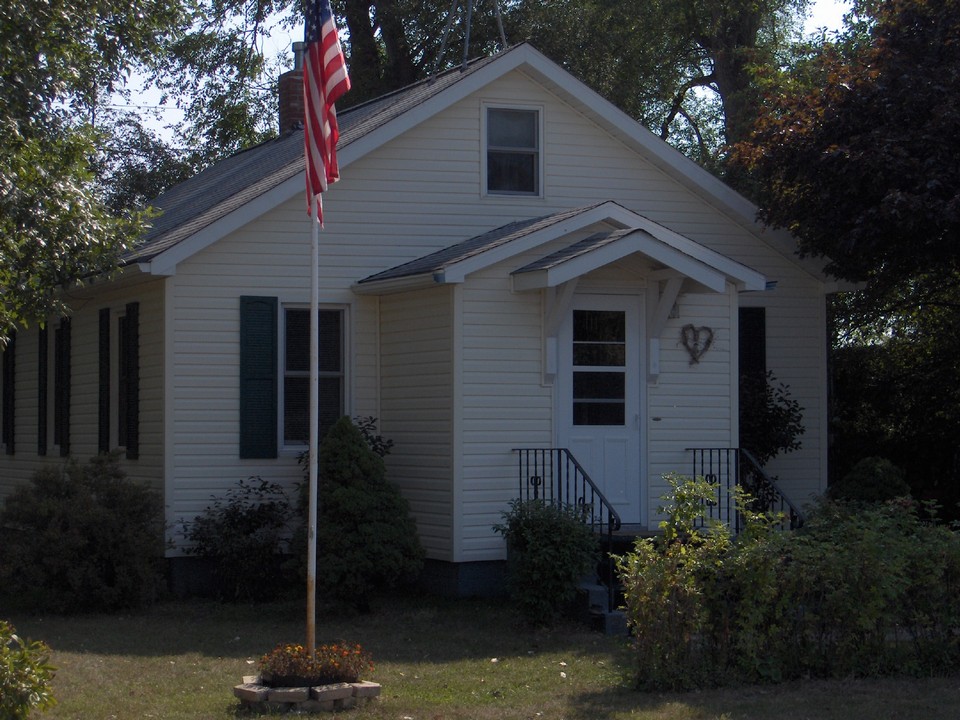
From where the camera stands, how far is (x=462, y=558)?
1302 cm

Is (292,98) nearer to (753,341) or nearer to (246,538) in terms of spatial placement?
(753,341)

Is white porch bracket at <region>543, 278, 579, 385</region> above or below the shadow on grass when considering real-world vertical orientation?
above

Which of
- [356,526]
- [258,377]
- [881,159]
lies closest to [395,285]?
[258,377]

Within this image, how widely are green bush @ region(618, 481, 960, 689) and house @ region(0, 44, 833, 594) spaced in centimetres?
406

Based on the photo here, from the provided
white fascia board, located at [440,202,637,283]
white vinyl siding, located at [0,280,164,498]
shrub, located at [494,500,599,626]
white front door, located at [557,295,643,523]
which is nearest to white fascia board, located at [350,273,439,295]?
white fascia board, located at [440,202,637,283]

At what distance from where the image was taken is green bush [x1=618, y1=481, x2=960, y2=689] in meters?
8.88

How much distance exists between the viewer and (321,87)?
29.7 feet

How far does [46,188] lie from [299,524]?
4.63 metres

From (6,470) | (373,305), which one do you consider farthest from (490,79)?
(6,470)

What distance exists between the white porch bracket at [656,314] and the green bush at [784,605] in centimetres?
431

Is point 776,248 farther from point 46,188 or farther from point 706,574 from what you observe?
point 46,188

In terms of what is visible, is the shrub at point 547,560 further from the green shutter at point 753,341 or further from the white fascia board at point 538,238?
the green shutter at point 753,341

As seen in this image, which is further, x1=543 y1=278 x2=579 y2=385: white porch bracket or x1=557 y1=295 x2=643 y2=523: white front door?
x1=557 y1=295 x2=643 y2=523: white front door

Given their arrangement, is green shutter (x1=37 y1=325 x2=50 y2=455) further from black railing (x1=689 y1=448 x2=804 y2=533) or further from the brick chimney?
black railing (x1=689 y1=448 x2=804 y2=533)
